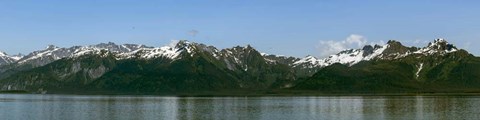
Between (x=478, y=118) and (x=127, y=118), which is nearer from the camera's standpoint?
(x=478, y=118)

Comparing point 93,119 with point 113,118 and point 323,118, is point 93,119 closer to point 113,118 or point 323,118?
point 113,118

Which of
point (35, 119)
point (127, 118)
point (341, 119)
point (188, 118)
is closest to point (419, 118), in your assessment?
point (341, 119)

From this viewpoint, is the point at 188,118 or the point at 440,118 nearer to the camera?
the point at 440,118

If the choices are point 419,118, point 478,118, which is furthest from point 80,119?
point 478,118

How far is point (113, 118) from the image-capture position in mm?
121438

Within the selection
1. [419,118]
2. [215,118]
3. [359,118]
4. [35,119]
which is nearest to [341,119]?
Answer: [359,118]

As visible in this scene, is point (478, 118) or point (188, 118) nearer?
point (478, 118)

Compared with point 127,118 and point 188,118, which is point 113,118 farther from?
point 188,118

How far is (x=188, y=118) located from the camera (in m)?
124

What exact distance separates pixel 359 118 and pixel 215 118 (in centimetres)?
2759

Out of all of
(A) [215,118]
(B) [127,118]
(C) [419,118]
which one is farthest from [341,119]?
(B) [127,118]

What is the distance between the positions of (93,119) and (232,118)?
26584mm

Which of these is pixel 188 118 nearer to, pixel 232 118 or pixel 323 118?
pixel 232 118

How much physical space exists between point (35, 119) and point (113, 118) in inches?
568
